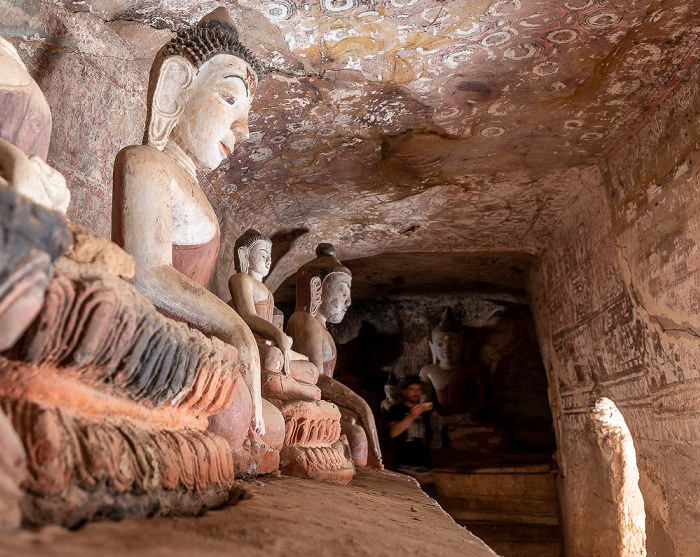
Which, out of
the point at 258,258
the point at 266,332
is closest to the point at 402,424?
the point at 258,258

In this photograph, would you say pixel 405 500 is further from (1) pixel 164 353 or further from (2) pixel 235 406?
(1) pixel 164 353

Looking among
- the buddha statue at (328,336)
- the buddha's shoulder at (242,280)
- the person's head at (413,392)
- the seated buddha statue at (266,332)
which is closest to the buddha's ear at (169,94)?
the seated buddha statue at (266,332)

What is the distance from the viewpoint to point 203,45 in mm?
2010

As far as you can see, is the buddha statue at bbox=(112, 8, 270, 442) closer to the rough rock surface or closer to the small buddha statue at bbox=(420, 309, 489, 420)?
the rough rock surface

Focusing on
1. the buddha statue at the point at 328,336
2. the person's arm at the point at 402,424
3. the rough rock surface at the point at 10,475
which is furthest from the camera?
the person's arm at the point at 402,424

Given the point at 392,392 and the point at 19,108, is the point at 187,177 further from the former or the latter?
the point at 392,392

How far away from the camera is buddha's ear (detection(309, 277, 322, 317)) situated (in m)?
4.41

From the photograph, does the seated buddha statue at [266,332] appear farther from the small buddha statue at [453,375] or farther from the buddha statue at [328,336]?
the small buddha statue at [453,375]

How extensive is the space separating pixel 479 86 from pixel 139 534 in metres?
3.01

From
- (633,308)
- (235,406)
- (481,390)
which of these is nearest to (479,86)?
(633,308)

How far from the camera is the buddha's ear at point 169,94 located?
1.93 meters

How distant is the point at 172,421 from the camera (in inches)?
45.6

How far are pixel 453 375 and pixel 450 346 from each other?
39 cm

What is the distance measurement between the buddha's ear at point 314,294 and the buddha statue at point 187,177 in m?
2.39
